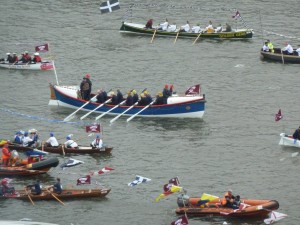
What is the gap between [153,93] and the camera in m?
76.5

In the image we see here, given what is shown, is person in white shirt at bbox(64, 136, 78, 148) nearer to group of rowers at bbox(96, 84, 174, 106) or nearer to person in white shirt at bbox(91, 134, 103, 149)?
person in white shirt at bbox(91, 134, 103, 149)

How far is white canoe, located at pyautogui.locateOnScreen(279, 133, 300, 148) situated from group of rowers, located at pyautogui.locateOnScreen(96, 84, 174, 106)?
10101 mm

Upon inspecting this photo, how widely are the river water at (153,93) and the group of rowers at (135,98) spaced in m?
1.56

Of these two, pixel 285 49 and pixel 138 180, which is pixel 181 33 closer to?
pixel 285 49

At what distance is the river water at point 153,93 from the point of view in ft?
190

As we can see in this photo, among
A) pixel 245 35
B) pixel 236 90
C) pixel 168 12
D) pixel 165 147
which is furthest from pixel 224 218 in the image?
pixel 168 12

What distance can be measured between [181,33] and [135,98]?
21766mm

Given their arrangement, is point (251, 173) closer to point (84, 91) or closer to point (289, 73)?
point (84, 91)

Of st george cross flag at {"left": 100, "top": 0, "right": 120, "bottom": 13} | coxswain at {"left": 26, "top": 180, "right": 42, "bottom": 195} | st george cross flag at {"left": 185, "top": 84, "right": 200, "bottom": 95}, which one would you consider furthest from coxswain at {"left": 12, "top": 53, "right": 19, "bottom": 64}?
coxswain at {"left": 26, "top": 180, "right": 42, "bottom": 195}

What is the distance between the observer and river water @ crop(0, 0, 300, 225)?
190 feet

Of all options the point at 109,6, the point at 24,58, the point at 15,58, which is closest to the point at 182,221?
the point at 24,58

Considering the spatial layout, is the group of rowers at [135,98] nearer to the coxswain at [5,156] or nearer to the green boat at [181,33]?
the coxswain at [5,156]

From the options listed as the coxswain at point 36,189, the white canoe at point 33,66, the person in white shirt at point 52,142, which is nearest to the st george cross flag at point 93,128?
the person in white shirt at point 52,142

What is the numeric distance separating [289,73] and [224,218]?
29.9 metres
